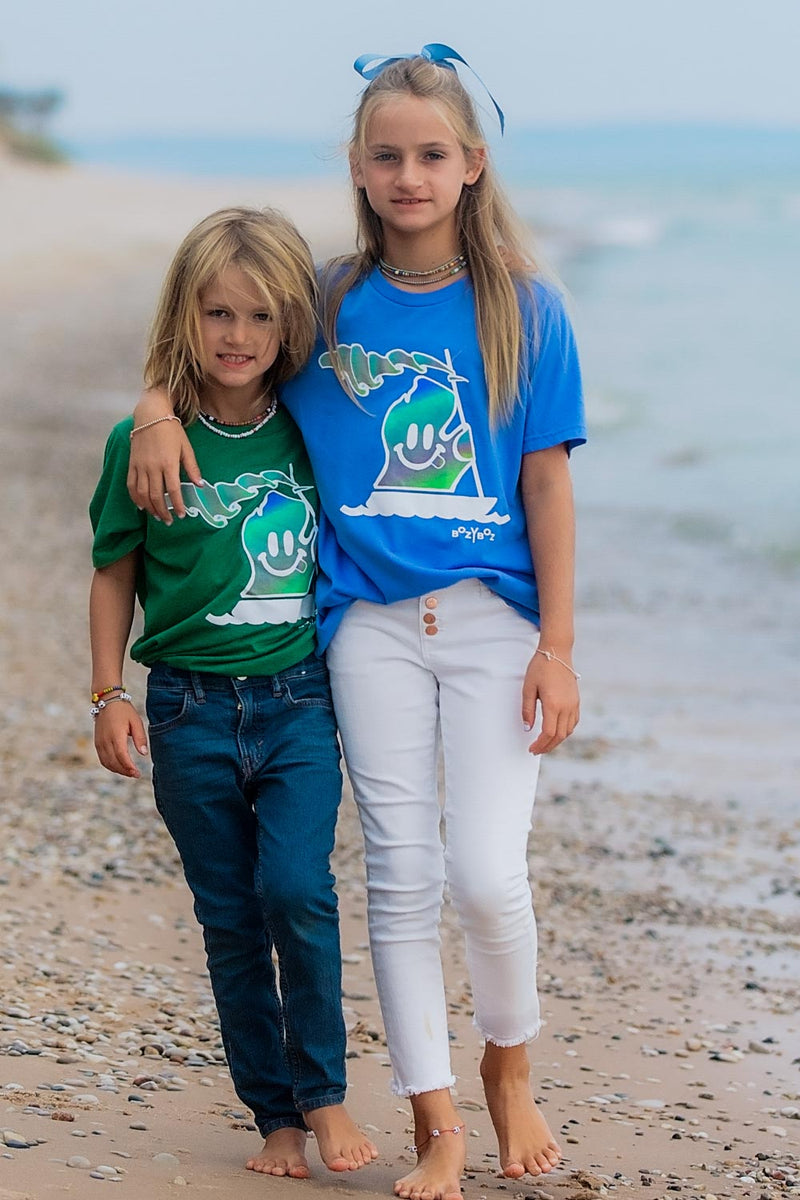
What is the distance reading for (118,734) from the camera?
2785mm

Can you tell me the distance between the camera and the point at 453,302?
2771 mm

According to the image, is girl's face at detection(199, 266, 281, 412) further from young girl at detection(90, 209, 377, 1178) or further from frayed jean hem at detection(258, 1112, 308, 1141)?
frayed jean hem at detection(258, 1112, 308, 1141)

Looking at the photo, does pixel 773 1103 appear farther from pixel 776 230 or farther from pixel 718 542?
pixel 776 230

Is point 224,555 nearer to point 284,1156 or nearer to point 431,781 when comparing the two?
point 431,781

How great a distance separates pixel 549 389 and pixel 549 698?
1.72 ft

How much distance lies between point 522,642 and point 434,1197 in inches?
36.6

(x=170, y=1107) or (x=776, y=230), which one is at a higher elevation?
(x=776, y=230)

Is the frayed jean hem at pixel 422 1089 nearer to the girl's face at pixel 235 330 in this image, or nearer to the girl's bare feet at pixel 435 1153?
the girl's bare feet at pixel 435 1153

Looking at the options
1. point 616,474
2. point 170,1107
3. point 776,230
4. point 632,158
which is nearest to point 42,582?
point 170,1107

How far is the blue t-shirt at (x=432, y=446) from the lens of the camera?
2732 millimetres

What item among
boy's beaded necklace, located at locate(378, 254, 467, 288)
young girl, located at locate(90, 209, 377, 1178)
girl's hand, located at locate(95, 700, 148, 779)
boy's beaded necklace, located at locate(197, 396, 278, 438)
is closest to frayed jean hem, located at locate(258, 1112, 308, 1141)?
young girl, located at locate(90, 209, 377, 1178)

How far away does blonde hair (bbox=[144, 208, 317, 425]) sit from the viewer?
2.71m

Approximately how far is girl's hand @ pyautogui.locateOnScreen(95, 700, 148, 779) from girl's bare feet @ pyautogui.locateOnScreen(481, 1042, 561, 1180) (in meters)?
0.81

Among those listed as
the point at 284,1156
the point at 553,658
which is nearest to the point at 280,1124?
the point at 284,1156
